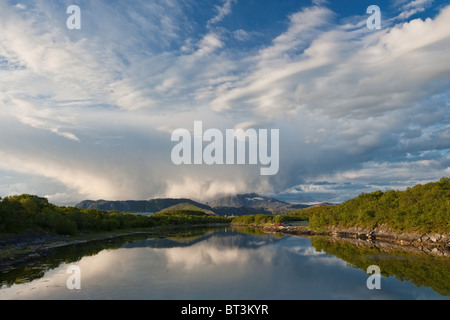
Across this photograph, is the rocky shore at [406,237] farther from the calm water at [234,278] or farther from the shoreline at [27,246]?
the shoreline at [27,246]

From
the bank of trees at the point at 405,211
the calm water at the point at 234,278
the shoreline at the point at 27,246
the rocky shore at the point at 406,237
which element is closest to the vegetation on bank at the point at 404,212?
the bank of trees at the point at 405,211

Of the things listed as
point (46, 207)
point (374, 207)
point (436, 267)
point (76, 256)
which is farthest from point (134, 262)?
point (374, 207)

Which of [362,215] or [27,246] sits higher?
[362,215]

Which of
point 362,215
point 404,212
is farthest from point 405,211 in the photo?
point 362,215

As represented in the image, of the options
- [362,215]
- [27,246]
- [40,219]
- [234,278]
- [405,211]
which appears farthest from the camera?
[362,215]

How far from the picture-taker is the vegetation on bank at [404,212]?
9012 centimetres

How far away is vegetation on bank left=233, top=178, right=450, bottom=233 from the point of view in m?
90.1

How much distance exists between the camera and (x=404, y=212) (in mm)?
108688

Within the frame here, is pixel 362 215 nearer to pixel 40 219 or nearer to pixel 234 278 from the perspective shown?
pixel 234 278

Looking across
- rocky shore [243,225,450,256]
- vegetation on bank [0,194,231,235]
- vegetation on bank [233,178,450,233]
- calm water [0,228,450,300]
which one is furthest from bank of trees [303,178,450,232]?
vegetation on bank [0,194,231,235]

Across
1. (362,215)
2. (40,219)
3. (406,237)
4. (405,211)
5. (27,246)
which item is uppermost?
(405,211)

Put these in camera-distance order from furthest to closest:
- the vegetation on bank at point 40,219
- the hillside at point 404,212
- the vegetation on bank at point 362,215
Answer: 1. the hillside at point 404,212
2. the vegetation on bank at point 362,215
3. the vegetation on bank at point 40,219
